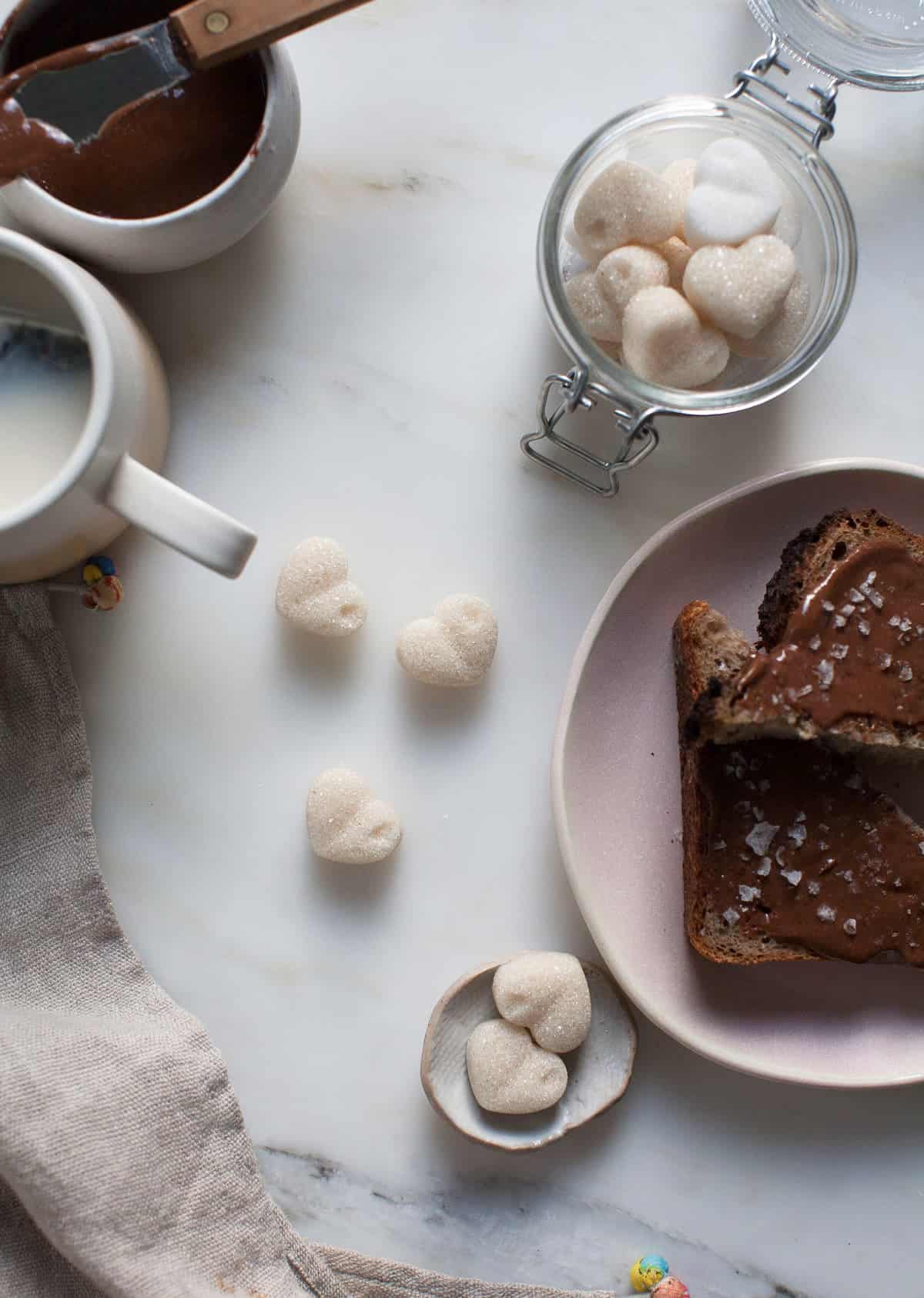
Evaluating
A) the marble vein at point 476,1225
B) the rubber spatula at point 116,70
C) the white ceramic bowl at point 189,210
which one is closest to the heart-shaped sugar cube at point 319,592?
the white ceramic bowl at point 189,210

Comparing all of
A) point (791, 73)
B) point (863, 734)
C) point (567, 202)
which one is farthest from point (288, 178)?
point (863, 734)

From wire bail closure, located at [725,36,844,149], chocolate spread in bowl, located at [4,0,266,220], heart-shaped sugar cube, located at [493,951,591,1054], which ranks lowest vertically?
heart-shaped sugar cube, located at [493,951,591,1054]

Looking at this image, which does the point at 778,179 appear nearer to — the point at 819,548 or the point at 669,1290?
the point at 819,548

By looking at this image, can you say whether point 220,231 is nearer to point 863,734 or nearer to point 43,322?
point 43,322

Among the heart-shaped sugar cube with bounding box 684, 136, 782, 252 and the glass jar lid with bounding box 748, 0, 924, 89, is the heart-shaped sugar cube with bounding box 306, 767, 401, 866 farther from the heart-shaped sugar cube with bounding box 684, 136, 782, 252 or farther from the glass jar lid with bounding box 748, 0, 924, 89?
the glass jar lid with bounding box 748, 0, 924, 89

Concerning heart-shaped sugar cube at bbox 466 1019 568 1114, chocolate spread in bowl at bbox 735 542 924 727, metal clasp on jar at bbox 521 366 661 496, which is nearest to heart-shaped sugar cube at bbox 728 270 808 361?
metal clasp on jar at bbox 521 366 661 496

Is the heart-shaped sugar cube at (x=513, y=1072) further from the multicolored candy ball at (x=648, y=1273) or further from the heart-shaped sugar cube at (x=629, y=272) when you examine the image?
the heart-shaped sugar cube at (x=629, y=272)
